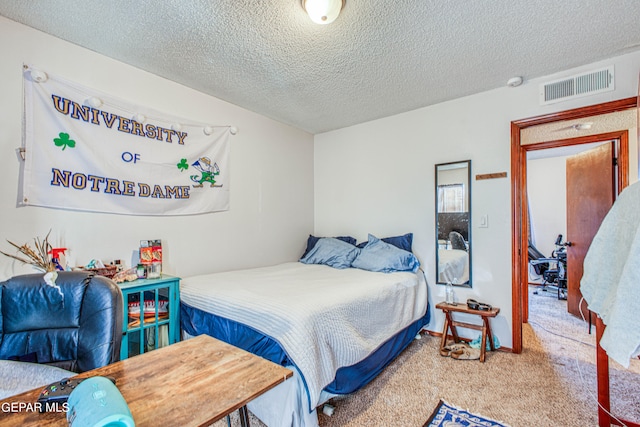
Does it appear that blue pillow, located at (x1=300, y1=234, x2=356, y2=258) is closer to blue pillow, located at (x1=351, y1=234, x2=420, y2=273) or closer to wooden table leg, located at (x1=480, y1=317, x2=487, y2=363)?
blue pillow, located at (x1=351, y1=234, x2=420, y2=273)

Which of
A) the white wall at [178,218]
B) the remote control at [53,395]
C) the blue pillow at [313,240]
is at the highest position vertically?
the white wall at [178,218]

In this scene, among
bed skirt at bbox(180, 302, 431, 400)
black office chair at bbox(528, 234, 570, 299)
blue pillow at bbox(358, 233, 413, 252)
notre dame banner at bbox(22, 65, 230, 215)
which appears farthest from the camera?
black office chair at bbox(528, 234, 570, 299)

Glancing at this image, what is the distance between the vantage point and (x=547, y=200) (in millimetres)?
5445

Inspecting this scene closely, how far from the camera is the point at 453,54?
2.18 meters

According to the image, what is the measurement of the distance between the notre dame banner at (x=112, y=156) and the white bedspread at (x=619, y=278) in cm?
281

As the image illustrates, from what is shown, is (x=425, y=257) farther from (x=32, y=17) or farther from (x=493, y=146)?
(x=32, y=17)

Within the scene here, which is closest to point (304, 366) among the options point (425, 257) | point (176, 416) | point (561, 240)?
point (176, 416)

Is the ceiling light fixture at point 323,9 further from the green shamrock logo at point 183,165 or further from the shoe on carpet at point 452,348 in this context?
the shoe on carpet at point 452,348

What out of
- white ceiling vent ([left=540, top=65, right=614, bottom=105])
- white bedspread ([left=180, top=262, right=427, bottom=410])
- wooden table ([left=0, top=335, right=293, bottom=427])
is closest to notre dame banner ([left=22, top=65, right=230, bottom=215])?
white bedspread ([left=180, top=262, right=427, bottom=410])

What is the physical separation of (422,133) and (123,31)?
2.72m

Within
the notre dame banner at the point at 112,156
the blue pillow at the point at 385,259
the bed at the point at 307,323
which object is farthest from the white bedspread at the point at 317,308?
the notre dame banner at the point at 112,156

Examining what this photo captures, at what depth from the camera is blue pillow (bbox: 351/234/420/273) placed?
2878mm

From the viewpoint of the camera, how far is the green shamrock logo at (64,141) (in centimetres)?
198

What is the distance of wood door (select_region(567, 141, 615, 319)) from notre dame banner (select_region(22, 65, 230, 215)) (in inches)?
158
